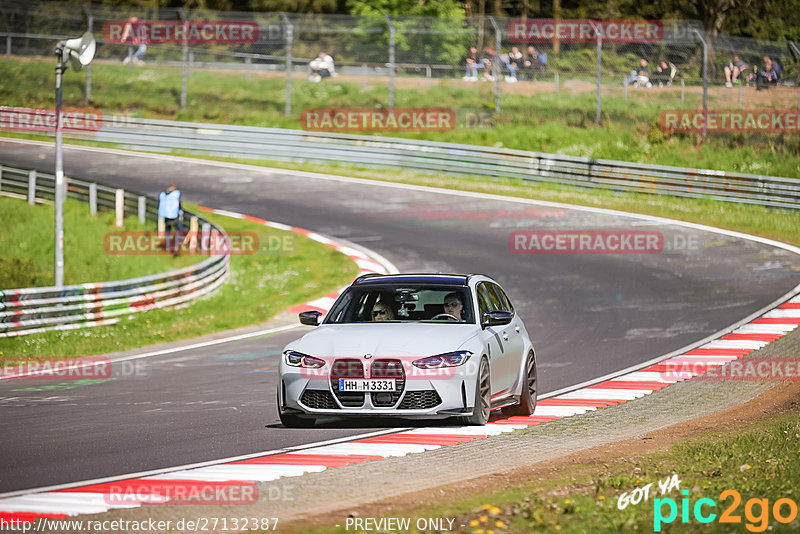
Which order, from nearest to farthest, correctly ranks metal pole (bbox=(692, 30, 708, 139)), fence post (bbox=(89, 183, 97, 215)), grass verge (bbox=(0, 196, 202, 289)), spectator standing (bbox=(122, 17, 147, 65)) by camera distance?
1. grass verge (bbox=(0, 196, 202, 289))
2. fence post (bbox=(89, 183, 97, 215))
3. metal pole (bbox=(692, 30, 708, 139))
4. spectator standing (bbox=(122, 17, 147, 65))


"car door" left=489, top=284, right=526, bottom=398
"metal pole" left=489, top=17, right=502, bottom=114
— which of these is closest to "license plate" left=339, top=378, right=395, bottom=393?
"car door" left=489, top=284, right=526, bottom=398

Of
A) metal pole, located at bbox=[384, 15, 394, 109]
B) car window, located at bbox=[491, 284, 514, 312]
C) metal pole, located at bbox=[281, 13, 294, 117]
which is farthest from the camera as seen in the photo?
metal pole, located at bbox=[281, 13, 294, 117]

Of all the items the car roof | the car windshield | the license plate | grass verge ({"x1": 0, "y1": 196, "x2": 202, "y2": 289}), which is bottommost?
grass verge ({"x1": 0, "y1": 196, "x2": 202, "y2": 289})

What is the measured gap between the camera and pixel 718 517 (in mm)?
6926

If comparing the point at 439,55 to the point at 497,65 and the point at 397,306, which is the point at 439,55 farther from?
the point at 397,306

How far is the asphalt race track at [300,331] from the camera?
34.5ft

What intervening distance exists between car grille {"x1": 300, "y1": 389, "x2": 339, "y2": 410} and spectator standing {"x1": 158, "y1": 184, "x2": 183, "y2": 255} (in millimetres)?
17735

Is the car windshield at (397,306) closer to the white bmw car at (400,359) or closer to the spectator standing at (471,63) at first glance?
the white bmw car at (400,359)

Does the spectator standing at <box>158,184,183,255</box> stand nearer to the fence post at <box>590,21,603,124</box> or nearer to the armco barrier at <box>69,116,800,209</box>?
the armco barrier at <box>69,116,800,209</box>

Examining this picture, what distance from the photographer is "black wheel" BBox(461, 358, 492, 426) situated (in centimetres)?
1048

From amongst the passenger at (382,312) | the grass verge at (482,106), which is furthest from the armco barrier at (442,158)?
the passenger at (382,312)

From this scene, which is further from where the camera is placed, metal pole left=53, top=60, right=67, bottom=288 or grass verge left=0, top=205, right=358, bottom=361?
metal pole left=53, top=60, right=67, bottom=288

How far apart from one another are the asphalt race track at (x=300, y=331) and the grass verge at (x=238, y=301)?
1443 millimetres

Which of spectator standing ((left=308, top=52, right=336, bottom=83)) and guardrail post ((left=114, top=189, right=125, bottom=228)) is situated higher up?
spectator standing ((left=308, top=52, right=336, bottom=83))
